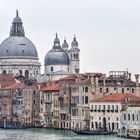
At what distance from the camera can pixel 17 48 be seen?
113m

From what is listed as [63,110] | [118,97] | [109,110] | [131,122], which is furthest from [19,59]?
[131,122]

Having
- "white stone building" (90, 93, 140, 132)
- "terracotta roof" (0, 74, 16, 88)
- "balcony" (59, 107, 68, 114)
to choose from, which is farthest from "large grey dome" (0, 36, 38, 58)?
→ "white stone building" (90, 93, 140, 132)

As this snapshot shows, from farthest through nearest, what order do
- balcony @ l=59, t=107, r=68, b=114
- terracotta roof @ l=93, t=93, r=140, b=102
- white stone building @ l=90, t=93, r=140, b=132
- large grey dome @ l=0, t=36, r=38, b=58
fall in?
large grey dome @ l=0, t=36, r=38, b=58 → balcony @ l=59, t=107, r=68, b=114 → terracotta roof @ l=93, t=93, r=140, b=102 → white stone building @ l=90, t=93, r=140, b=132

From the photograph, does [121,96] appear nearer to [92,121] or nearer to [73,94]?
[92,121]

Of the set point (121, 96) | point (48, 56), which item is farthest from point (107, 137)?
point (48, 56)

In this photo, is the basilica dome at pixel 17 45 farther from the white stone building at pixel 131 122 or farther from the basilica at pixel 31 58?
the white stone building at pixel 131 122

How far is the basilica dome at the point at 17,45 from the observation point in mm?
112938

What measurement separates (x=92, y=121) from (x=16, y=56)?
47747 millimetres

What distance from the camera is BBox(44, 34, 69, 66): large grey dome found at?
111 m

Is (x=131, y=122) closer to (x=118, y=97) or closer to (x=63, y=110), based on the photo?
(x=118, y=97)

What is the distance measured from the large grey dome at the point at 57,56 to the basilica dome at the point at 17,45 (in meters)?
2.78

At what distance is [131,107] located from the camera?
5803 centimetres

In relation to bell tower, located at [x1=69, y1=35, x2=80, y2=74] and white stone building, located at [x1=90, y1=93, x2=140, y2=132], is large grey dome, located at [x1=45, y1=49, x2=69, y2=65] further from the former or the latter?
white stone building, located at [x1=90, y1=93, x2=140, y2=132]

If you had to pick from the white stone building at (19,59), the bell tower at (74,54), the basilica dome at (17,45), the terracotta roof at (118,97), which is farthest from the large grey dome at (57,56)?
the terracotta roof at (118,97)
